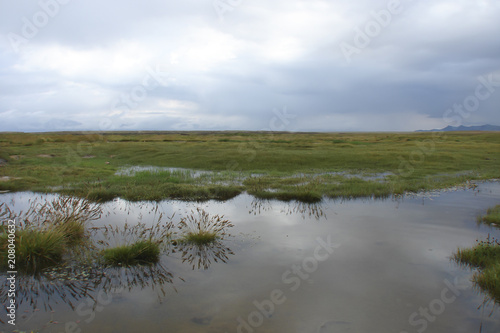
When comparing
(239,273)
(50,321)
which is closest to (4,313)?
(50,321)

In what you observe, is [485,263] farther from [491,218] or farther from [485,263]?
[491,218]

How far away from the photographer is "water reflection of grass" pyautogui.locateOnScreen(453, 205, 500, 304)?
21.1 ft

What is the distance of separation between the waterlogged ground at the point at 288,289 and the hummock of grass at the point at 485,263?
0.25 metres

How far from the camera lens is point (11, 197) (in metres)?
15.1

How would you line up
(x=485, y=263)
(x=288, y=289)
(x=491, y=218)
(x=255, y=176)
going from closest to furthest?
(x=288, y=289) < (x=485, y=263) < (x=491, y=218) < (x=255, y=176)

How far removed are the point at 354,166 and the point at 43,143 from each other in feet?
149

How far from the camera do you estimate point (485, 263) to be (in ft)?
25.1

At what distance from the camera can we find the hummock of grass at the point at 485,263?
21.1ft

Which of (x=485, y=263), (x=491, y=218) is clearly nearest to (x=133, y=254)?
(x=485, y=263)

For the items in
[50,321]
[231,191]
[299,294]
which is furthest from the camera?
[231,191]

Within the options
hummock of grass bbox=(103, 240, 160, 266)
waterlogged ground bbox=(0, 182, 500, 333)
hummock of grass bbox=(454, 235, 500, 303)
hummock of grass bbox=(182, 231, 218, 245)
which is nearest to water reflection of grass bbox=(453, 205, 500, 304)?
hummock of grass bbox=(454, 235, 500, 303)

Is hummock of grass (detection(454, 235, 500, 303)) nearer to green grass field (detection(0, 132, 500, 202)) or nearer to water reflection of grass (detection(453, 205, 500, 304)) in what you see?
water reflection of grass (detection(453, 205, 500, 304))

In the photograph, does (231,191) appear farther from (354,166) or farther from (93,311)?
(354,166)

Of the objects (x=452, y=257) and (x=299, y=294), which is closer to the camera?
(x=299, y=294)
